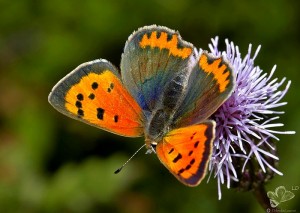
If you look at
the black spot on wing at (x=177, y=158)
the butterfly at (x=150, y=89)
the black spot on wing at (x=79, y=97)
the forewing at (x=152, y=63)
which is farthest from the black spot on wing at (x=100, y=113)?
the black spot on wing at (x=177, y=158)

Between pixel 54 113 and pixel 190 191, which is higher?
pixel 54 113

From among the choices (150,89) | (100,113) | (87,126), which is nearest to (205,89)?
(150,89)

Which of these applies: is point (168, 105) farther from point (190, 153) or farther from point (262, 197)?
point (262, 197)

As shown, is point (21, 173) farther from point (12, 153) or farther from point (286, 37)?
point (286, 37)

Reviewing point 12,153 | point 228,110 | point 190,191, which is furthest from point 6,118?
point 228,110

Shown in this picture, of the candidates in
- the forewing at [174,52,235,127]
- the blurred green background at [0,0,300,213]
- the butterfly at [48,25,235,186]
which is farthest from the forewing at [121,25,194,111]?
the blurred green background at [0,0,300,213]

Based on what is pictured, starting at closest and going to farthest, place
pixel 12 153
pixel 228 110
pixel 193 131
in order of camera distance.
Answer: pixel 193 131 → pixel 228 110 → pixel 12 153

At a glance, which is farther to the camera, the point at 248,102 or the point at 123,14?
the point at 123,14
